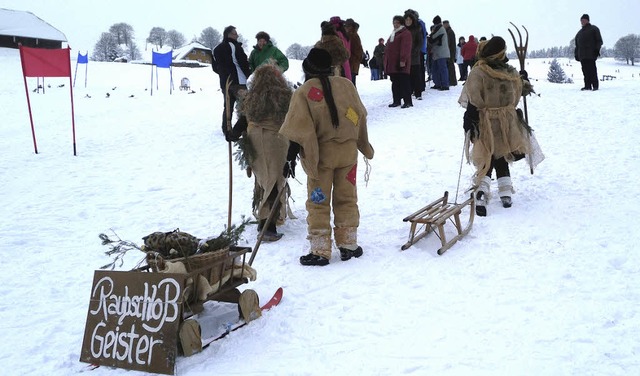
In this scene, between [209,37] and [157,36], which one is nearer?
[209,37]

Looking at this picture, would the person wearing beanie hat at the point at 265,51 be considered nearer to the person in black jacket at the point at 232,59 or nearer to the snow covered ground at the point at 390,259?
the person in black jacket at the point at 232,59

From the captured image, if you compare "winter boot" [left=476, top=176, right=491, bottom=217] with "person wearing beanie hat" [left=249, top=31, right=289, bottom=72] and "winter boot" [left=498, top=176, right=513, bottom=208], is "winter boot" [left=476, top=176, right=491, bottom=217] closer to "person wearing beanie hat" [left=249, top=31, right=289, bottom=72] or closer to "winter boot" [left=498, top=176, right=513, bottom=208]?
"winter boot" [left=498, top=176, right=513, bottom=208]

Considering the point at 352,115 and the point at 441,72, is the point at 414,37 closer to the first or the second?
the point at 441,72

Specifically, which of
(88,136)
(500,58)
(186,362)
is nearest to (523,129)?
(500,58)

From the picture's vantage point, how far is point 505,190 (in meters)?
5.85

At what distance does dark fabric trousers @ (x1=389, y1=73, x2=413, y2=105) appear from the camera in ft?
37.7

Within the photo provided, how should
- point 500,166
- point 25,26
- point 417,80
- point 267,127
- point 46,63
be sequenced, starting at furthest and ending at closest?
point 25,26 → point 417,80 → point 46,63 → point 500,166 → point 267,127

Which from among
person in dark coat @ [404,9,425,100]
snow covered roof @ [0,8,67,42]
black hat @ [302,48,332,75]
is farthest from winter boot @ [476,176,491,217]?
snow covered roof @ [0,8,67,42]

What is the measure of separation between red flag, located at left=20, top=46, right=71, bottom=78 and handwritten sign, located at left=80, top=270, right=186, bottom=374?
752 cm

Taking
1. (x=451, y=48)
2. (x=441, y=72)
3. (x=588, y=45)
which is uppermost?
(x=451, y=48)

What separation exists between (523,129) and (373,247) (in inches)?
91.6

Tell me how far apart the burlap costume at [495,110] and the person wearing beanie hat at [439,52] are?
7682 millimetres

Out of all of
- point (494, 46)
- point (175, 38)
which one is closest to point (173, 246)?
point (494, 46)

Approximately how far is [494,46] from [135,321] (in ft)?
15.0
